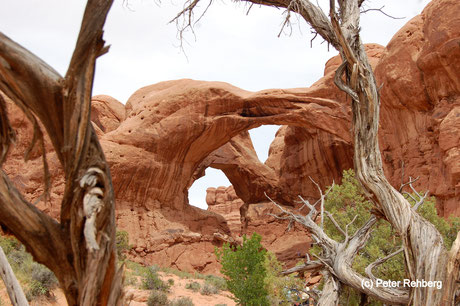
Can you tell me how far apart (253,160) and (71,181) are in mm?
23118

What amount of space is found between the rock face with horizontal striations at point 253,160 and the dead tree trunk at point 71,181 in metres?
11.6

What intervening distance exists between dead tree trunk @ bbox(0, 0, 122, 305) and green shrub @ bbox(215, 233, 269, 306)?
7.96 meters

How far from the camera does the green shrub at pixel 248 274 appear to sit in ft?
31.2

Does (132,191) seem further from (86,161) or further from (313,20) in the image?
(86,161)

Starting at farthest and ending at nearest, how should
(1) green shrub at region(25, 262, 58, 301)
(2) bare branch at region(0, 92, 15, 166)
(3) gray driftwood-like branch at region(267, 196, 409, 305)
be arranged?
(1) green shrub at region(25, 262, 58, 301) < (3) gray driftwood-like branch at region(267, 196, 409, 305) < (2) bare branch at region(0, 92, 15, 166)

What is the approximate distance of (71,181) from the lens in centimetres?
183

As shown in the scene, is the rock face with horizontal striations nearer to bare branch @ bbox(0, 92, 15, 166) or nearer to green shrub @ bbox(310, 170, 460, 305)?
green shrub @ bbox(310, 170, 460, 305)

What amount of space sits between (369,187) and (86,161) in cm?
217

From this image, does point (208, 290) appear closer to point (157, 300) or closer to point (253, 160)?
point (157, 300)

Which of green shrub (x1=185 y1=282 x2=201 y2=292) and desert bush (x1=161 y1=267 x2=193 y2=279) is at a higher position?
desert bush (x1=161 y1=267 x2=193 y2=279)

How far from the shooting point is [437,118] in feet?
42.4

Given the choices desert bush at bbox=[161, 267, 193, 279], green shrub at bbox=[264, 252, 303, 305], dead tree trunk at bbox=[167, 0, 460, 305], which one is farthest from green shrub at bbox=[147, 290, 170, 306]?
dead tree trunk at bbox=[167, 0, 460, 305]

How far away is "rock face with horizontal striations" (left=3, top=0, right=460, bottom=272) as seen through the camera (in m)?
12.7

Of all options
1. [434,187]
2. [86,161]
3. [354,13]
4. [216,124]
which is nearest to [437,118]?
[434,187]
